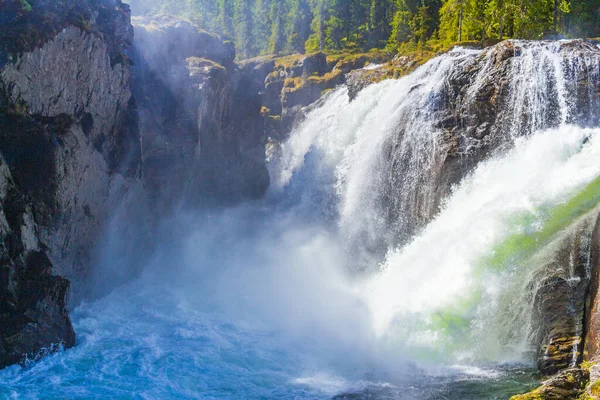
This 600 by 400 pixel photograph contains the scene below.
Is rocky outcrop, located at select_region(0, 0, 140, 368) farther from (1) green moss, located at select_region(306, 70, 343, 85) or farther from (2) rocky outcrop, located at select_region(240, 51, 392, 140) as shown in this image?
(1) green moss, located at select_region(306, 70, 343, 85)

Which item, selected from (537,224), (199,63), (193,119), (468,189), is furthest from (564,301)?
(199,63)

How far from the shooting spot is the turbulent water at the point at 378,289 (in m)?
18.9

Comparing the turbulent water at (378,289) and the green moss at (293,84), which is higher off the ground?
the green moss at (293,84)

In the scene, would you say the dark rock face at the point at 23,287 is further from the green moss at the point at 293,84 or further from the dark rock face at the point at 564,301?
the green moss at the point at 293,84

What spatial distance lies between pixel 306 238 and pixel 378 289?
12362 millimetres

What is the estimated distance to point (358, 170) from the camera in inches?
1382

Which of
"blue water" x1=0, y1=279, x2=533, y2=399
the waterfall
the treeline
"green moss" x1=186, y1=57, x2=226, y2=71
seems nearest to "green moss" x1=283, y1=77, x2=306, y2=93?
the treeline

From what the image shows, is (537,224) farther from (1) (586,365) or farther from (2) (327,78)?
(2) (327,78)

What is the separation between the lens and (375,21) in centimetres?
8100

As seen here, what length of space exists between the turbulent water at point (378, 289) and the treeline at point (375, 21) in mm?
16080

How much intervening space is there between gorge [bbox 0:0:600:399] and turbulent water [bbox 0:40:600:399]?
10 centimetres

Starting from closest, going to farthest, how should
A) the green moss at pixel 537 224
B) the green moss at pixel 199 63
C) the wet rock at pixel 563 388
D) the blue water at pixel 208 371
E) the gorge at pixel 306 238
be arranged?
the wet rock at pixel 563 388 < the blue water at pixel 208 371 < the gorge at pixel 306 238 < the green moss at pixel 537 224 < the green moss at pixel 199 63

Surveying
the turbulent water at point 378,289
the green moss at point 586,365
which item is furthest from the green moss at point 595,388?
the turbulent water at point 378,289

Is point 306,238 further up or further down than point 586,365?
further up
